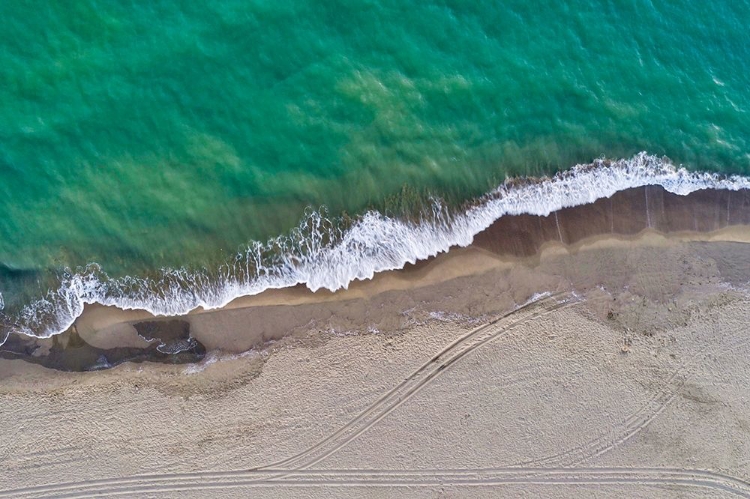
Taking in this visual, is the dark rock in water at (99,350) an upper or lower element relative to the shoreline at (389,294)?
lower

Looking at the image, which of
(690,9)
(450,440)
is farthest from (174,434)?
(690,9)

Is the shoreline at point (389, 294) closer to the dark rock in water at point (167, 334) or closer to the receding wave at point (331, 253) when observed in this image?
the dark rock in water at point (167, 334)

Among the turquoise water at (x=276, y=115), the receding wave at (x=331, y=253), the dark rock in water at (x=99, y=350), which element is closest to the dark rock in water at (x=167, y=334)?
the dark rock in water at (x=99, y=350)

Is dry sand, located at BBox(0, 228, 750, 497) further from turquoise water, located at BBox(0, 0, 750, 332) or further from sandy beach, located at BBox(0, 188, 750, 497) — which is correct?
turquoise water, located at BBox(0, 0, 750, 332)

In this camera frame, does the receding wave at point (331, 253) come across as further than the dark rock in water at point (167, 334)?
Yes

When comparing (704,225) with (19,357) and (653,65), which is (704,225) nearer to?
(653,65)

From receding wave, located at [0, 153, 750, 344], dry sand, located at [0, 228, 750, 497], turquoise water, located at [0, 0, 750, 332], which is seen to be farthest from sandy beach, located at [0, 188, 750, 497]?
turquoise water, located at [0, 0, 750, 332]

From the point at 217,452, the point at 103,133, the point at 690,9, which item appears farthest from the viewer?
the point at 690,9

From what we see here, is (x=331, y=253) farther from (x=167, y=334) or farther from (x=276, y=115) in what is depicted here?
(x=167, y=334)
